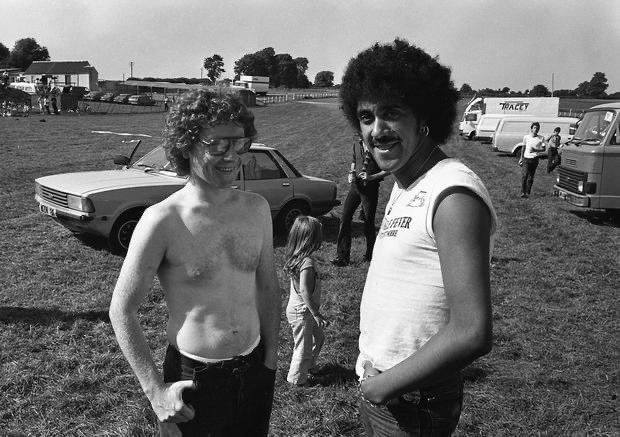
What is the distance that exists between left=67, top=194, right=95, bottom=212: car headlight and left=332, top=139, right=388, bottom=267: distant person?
303cm

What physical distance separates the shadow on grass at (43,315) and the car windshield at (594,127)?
9.72 meters

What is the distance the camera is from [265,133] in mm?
30188

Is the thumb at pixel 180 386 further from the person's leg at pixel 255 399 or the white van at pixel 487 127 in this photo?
the white van at pixel 487 127

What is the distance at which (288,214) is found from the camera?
8.70m

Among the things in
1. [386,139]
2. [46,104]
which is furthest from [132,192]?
[46,104]

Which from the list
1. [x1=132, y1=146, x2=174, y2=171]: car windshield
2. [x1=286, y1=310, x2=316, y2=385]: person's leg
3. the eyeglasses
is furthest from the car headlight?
the eyeglasses

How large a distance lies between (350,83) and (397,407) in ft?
3.28

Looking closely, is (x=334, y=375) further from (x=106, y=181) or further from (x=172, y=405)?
(x=106, y=181)

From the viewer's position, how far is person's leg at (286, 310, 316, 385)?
13.7 ft

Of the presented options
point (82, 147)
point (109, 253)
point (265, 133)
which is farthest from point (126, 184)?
point (265, 133)

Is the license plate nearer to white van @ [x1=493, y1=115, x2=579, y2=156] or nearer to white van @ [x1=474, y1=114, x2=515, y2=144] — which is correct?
white van @ [x1=493, y1=115, x2=579, y2=156]

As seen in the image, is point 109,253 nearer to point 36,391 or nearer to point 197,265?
point 36,391

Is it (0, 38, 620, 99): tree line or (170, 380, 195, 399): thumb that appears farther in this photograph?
(0, 38, 620, 99): tree line

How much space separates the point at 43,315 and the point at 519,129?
2347 cm
